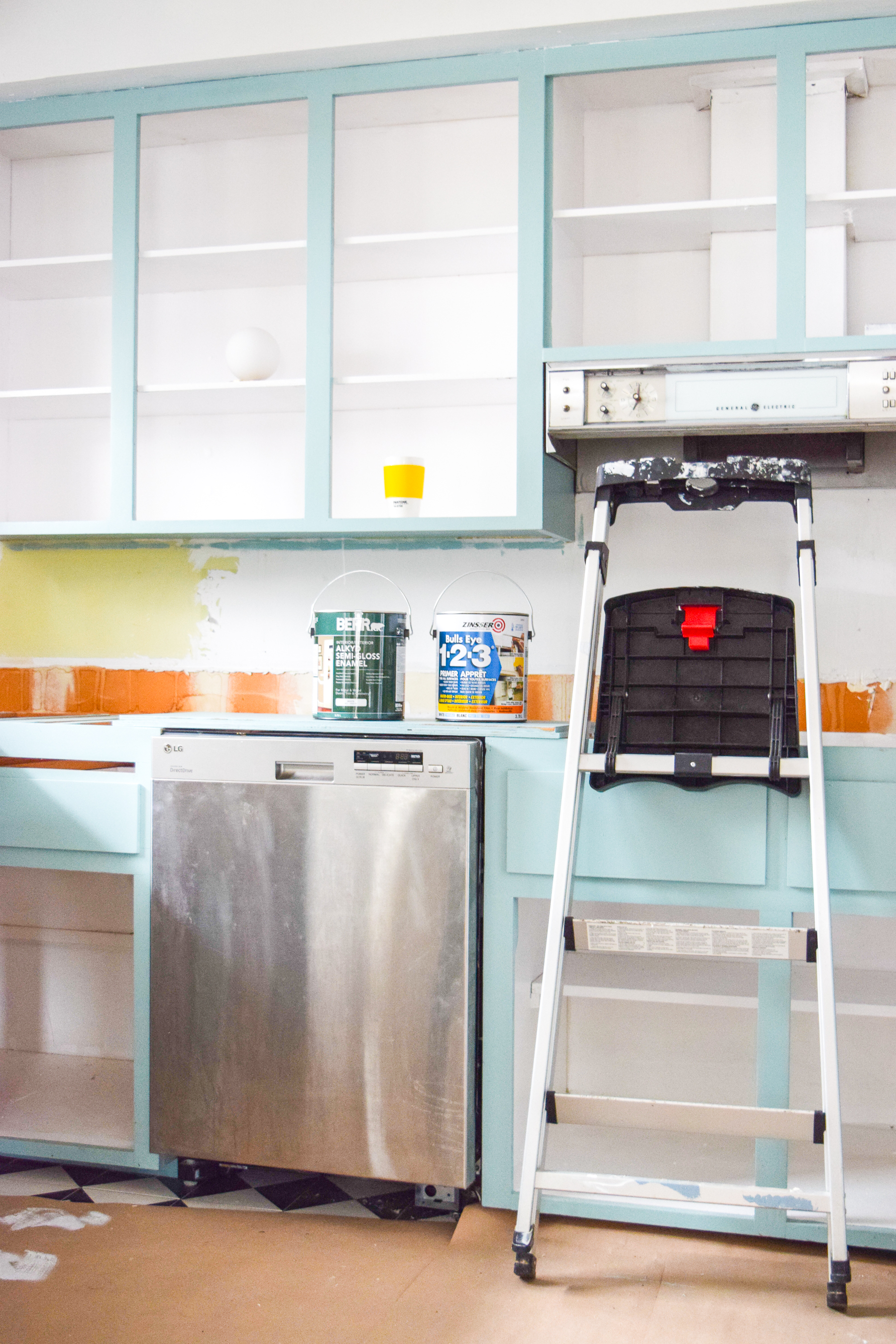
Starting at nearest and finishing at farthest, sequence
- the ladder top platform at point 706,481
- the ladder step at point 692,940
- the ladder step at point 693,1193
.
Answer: the ladder step at point 693,1193, the ladder step at point 692,940, the ladder top platform at point 706,481

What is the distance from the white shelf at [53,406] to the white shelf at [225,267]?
0.32 metres

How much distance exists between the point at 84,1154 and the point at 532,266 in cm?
211

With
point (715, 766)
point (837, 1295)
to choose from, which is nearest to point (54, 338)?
point (715, 766)

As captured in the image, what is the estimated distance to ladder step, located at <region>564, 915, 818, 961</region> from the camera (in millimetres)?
1907

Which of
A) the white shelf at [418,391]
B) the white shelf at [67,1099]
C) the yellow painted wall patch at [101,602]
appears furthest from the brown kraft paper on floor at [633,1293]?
the white shelf at [418,391]

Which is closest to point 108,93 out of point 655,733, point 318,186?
point 318,186

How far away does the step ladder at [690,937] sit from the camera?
1812 millimetres

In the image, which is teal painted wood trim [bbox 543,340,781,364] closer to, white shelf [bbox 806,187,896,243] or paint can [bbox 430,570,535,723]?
white shelf [bbox 806,187,896,243]

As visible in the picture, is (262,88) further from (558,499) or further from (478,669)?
(478,669)

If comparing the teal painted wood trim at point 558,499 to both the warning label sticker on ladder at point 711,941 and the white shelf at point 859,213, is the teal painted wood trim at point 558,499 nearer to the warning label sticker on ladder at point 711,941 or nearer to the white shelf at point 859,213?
the white shelf at point 859,213

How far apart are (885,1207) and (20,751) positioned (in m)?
1.97

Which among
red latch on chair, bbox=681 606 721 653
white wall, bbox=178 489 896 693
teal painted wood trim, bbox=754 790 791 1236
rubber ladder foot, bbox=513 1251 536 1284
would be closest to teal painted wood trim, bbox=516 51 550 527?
white wall, bbox=178 489 896 693

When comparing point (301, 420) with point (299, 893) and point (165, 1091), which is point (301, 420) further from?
point (165, 1091)

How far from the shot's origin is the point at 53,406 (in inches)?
118
